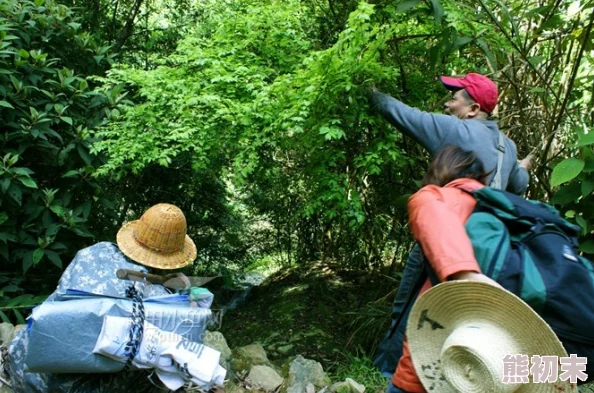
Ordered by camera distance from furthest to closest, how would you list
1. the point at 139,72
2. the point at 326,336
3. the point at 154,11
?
the point at 154,11 → the point at 326,336 → the point at 139,72

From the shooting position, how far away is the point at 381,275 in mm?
5379

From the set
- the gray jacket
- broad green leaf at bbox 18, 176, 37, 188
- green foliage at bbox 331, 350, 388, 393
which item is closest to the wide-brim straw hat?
the gray jacket

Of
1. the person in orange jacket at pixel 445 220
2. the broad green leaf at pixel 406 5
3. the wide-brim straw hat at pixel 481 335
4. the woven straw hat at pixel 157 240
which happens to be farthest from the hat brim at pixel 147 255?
the broad green leaf at pixel 406 5

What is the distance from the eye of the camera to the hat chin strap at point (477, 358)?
4.65 ft

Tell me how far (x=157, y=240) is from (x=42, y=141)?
214 cm

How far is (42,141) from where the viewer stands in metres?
4.11

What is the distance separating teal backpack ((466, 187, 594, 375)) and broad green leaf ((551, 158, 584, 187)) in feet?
4.55

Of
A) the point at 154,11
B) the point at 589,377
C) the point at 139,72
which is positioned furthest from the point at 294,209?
the point at 589,377

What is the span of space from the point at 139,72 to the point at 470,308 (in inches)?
96.2

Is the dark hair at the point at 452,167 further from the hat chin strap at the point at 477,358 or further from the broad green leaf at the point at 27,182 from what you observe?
the broad green leaf at the point at 27,182

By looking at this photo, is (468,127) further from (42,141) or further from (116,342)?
(42,141)

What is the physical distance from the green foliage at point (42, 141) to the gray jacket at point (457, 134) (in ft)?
8.29

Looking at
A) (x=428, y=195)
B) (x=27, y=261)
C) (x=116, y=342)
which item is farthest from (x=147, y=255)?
(x=27, y=261)

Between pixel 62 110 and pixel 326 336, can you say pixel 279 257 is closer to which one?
pixel 326 336
